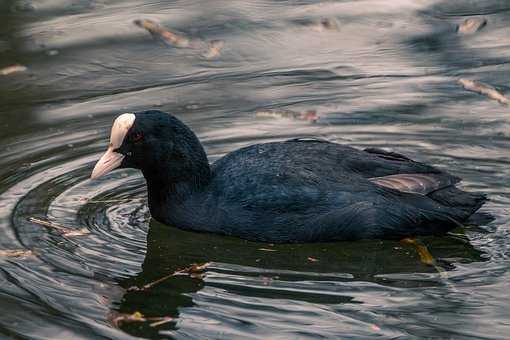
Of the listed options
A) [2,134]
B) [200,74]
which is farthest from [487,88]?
[2,134]

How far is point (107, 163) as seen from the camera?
713 centimetres

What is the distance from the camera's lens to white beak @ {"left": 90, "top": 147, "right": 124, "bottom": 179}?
23.3ft

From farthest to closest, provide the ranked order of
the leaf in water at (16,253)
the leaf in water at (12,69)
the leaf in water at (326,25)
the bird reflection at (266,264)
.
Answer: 1. the leaf in water at (326,25)
2. the leaf in water at (12,69)
3. the leaf in water at (16,253)
4. the bird reflection at (266,264)

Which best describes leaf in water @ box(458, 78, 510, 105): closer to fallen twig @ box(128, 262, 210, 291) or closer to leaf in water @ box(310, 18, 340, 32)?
leaf in water @ box(310, 18, 340, 32)

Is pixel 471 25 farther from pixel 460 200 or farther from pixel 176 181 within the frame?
pixel 176 181

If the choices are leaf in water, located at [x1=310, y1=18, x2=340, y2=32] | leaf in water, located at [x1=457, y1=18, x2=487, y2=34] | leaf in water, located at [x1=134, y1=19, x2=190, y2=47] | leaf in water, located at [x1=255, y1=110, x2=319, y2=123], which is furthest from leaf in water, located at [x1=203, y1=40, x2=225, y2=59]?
leaf in water, located at [x1=457, y1=18, x2=487, y2=34]

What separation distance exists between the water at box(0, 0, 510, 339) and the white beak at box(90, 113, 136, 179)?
14.4 inches

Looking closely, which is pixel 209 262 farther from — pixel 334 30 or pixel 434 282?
pixel 334 30

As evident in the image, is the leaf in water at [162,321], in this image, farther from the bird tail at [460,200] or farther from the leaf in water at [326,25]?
the leaf in water at [326,25]

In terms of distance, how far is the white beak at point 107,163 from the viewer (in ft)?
23.3

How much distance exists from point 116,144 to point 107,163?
0.41ft

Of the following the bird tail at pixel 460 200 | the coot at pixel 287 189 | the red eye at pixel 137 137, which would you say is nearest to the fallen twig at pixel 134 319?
the coot at pixel 287 189

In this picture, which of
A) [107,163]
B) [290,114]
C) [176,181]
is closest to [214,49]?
[290,114]

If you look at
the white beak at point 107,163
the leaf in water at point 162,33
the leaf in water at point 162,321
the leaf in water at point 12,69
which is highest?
the leaf in water at point 162,33
